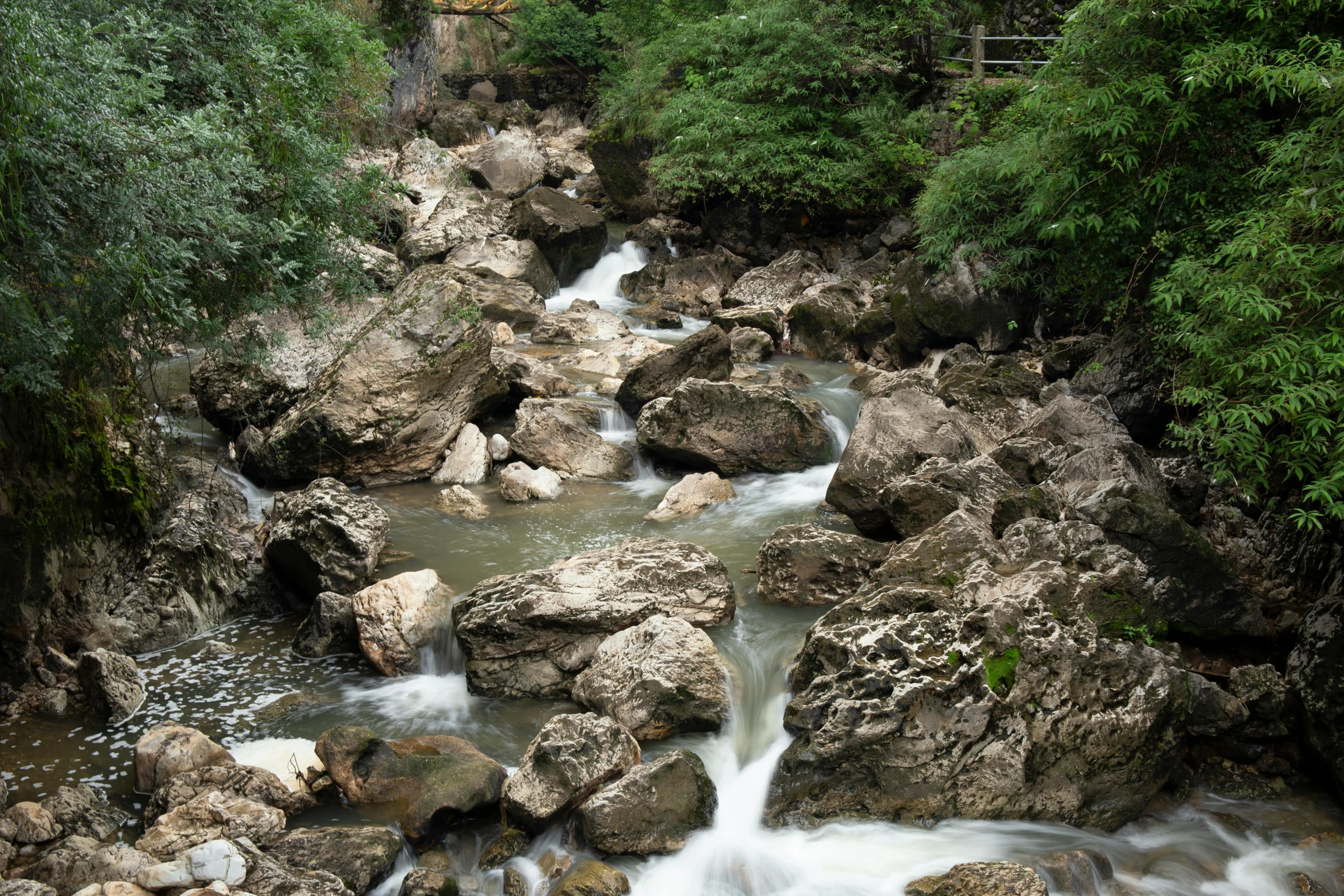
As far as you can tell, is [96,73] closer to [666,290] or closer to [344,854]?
[344,854]

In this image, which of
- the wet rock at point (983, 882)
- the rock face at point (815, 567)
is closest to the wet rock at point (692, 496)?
the rock face at point (815, 567)

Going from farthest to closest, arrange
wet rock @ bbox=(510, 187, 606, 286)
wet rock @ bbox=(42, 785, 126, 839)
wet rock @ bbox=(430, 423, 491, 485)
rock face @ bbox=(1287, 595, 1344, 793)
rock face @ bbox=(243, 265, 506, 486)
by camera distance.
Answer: wet rock @ bbox=(510, 187, 606, 286) < wet rock @ bbox=(430, 423, 491, 485) < rock face @ bbox=(243, 265, 506, 486) < rock face @ bbox=(1287, 595, 1344, 793) < wet rock @ bbox=(42, 785, 126, 839)

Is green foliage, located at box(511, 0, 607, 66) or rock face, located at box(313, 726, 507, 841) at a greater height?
green foliage, located at box(511, 0, 607, 66)

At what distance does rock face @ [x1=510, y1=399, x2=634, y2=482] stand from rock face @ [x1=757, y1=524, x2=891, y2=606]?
Result: 3518 mm

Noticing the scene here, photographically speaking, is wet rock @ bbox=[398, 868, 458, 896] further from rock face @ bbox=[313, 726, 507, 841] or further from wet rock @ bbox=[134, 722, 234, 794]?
wet rock @ bbox=[134, 722, 234, 794]

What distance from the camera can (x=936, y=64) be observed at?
713 inches

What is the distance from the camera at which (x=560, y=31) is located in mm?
29844

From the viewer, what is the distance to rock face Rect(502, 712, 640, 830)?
211 inches

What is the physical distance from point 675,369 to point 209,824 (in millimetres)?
8209

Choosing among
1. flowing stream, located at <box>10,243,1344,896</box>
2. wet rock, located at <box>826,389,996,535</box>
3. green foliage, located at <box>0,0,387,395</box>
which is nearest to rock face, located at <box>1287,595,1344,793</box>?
flowing stream, located at <box>10,243,1344,896</box>

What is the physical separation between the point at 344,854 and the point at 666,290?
50.0 ft

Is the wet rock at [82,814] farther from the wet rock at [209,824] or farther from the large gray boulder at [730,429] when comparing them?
the large gray boulder at [730,429]

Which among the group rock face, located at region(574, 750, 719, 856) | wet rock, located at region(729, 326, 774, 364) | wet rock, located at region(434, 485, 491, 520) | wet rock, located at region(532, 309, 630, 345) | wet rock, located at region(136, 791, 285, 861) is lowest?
rock face, located at region(574, 750, 719, 856)

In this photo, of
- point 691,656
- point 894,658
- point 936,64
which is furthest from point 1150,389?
point 936,64
